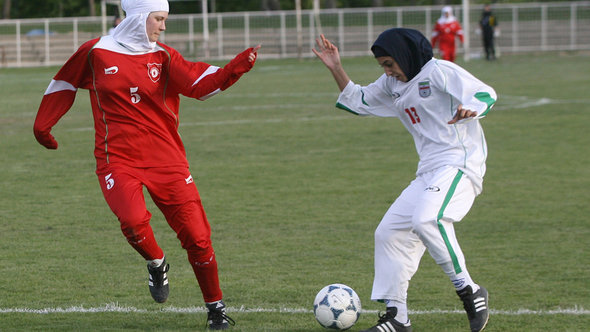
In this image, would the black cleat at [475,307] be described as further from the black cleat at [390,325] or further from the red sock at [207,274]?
the red sock at [207,274]

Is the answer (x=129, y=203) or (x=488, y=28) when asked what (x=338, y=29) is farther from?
(x=129, y=203)

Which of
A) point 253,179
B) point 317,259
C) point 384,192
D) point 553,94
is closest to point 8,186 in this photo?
point 253,179

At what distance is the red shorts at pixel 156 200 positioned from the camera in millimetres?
5672

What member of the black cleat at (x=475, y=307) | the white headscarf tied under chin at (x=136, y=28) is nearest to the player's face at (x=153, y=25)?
the white headscarf tied under chin at (x=136, y=28)

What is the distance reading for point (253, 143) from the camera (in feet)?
50.6

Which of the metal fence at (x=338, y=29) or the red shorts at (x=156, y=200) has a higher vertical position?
the red shorts at (x=156, y=200)

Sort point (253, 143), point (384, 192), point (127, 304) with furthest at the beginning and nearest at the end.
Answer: point (253, 143) < point (384, 192) < point (127, 304)

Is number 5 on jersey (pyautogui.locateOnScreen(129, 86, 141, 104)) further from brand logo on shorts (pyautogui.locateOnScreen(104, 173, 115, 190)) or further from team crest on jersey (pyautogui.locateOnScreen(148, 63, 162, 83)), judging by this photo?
brand logo on shorts (pyautogui.locateOnScreen(104, 173, 115, 190))

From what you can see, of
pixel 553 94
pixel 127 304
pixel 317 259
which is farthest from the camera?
pixel 553 94

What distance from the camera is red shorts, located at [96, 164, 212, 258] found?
5.67 metres

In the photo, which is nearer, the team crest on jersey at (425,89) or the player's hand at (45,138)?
the team crest on jersey at (425,89)

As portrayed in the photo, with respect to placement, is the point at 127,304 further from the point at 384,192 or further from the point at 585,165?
the point at 585,165

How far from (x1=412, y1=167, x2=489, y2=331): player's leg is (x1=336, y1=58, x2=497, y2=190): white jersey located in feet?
0.35

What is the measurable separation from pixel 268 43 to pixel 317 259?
38.1 meters
